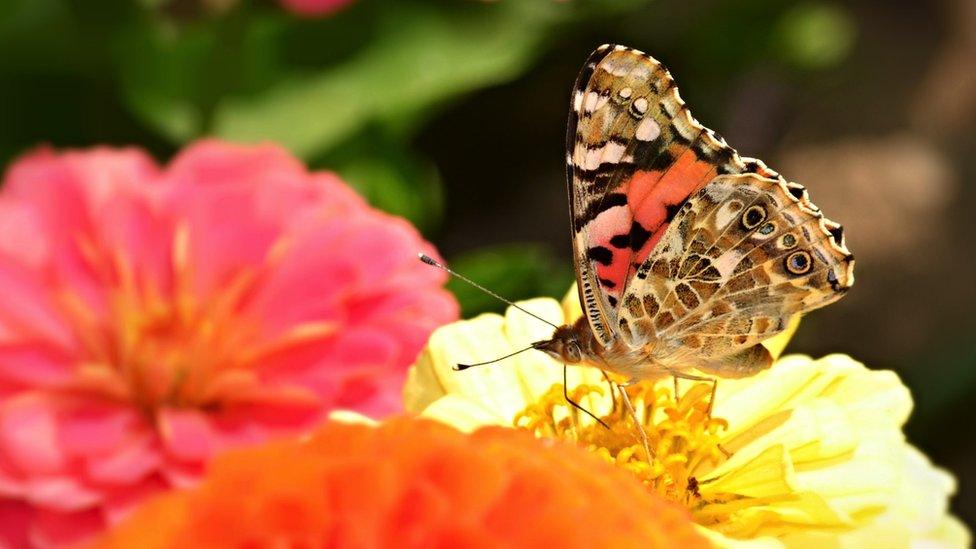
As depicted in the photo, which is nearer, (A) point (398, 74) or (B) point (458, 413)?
(B) point (458, 413)

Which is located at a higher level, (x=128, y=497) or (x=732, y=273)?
(x=732, y=273)

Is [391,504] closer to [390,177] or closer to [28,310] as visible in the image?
[28,310]

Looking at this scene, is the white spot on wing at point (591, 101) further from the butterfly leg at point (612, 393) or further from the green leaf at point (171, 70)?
the green leaf at point (171, 70)

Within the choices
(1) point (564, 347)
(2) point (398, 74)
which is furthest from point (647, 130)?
(2) point (398, 74)

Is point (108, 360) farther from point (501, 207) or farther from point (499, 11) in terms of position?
point (501, 207)

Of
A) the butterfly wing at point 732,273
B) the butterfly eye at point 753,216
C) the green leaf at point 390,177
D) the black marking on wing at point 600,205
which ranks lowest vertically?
the butterfly wing at point 732,273

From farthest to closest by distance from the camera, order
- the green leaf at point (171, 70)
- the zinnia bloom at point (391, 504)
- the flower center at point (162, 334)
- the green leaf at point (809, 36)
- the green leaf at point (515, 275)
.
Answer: the green leaf at point (809, 36), the green leaf at point (171, 70), the green leaf at point (515, 275), the flower center at point (162, 334), the zinnia bloom at point (391, 504)

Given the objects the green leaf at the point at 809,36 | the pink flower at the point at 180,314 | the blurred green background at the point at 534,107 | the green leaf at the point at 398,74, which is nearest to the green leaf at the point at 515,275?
the blurred green background at the point at 534,107

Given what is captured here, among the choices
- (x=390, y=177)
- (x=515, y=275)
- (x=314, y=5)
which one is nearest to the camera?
(x=515, y=275)
